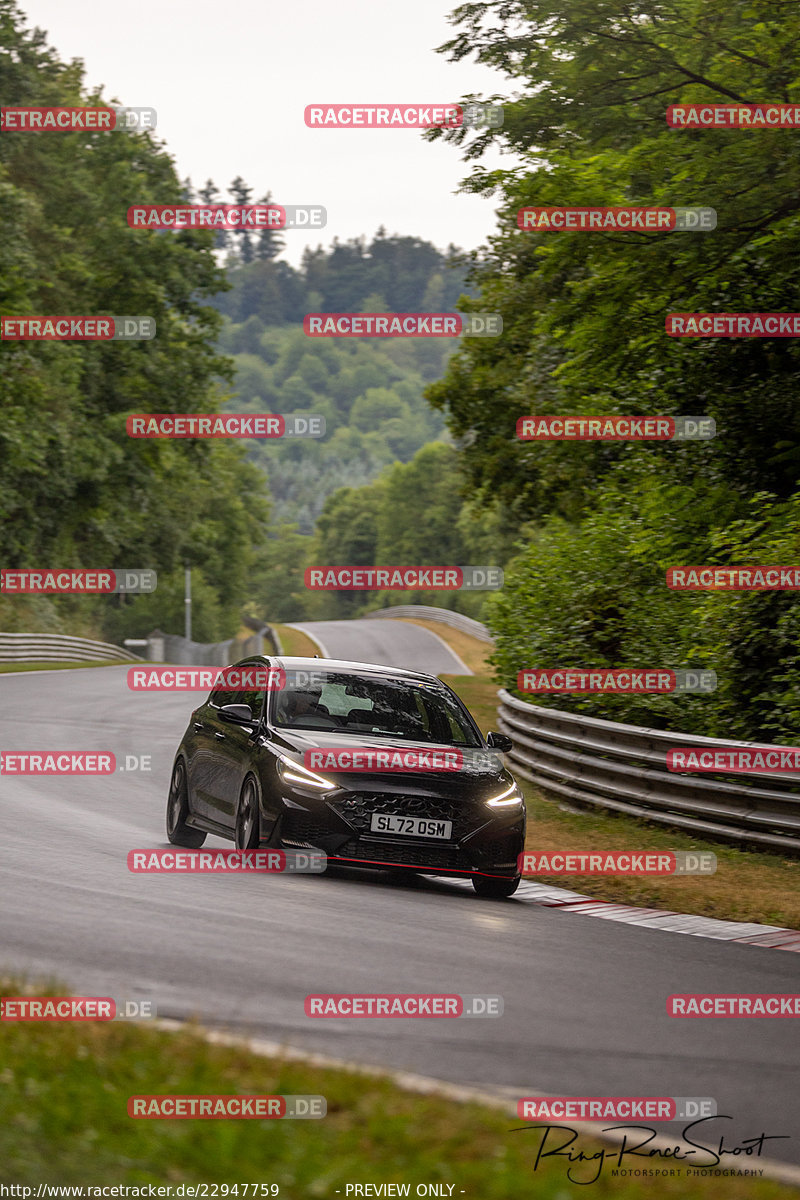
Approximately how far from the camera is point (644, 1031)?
6574 millimetres

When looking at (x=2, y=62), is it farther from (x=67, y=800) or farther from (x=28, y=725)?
(x=67, y=800)

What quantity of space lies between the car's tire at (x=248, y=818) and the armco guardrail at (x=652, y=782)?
435 cm

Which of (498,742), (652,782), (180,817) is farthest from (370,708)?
(652,782)

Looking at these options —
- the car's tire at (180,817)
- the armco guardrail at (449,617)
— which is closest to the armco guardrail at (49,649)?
the armco guardrail at (449,617)

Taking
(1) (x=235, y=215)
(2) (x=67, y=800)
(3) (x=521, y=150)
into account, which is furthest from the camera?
(1) (x=235, y=215)

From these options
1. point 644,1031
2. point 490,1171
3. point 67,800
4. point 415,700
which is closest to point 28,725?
point 67,800

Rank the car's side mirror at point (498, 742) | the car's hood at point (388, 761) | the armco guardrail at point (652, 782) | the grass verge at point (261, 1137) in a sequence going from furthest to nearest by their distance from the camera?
the armco guardrail at point (652, 782), the car's side mirror at point (498, 742), the car's hood at point (388, 761), the grass verge at point (261, 1137)

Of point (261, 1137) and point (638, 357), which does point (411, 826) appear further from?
point (638, 357)

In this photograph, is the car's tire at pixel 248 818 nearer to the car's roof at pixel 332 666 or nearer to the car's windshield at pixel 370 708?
A: the car's windshield at pixel 370 708

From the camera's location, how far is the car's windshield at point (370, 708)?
1147 cm

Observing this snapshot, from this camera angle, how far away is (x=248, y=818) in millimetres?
11016

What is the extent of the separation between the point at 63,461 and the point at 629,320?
3154cm

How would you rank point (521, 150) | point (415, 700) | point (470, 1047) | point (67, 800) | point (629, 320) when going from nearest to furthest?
point (470, 1047), point (415, 700), point (67, 800), point (629, 320), point (521, 150)

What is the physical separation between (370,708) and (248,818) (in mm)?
1362
